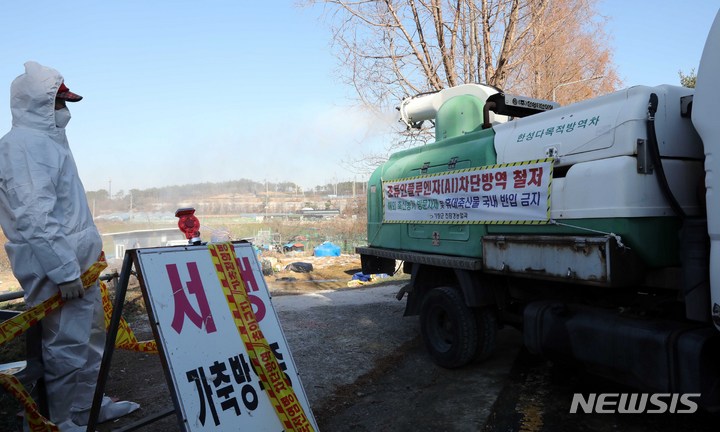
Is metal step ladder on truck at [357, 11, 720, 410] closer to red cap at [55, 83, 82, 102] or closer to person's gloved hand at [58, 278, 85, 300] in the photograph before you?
person's gloved hand at [58, 278, 85, 300]

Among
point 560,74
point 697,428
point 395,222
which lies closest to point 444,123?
point 395,222

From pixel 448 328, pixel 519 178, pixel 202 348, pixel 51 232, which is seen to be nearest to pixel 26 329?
pixel 51 232

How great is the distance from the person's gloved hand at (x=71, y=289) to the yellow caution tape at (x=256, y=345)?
91 centimetres

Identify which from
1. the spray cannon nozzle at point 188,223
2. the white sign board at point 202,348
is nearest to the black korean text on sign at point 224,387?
the white sign board at point 202,348

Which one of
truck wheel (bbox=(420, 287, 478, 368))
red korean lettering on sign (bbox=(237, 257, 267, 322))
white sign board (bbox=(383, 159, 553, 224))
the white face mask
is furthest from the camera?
truck wheel (bbox=(420, 287, 478, 368))

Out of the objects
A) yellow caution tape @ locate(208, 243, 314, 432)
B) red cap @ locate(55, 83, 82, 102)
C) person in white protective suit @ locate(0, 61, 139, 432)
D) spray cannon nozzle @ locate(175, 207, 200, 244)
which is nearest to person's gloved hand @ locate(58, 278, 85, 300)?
person in white protective suit @ locate(0, 61, 139, 432)

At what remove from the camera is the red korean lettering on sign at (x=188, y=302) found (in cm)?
280

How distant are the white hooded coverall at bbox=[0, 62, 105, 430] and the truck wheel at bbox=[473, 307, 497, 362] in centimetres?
349

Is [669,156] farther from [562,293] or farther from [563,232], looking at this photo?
[562,293]

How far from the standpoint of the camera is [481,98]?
5.87 meters

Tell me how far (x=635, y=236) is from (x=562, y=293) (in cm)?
104

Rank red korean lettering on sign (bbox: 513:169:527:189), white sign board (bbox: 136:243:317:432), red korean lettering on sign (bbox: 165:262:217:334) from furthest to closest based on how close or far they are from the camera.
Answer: red korean lettering on sign (bbox: 513:169:527:189) < red korean lettering on sign (bbox: 165:262:217:334) < white sign board (bbox: 136:243:317:432)

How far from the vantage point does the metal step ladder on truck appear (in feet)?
9.99

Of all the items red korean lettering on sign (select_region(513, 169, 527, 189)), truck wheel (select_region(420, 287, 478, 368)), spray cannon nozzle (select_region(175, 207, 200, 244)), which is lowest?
truck wheel (select_region(420, 287, 478, 368))
